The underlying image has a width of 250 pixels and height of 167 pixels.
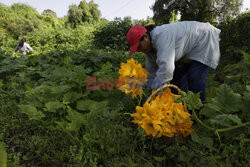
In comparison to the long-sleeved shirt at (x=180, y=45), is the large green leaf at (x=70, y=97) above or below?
below

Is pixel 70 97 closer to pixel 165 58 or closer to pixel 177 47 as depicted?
pixel 165 58

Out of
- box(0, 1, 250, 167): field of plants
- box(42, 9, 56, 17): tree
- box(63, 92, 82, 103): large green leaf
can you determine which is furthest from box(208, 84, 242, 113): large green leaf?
box(42, 9, 56, 17): tree

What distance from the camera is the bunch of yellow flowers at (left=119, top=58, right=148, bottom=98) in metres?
1.67

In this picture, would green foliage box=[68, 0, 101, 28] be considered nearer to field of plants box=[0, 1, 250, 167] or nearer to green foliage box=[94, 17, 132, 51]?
green foliage box=[94, 17, 132, 51]

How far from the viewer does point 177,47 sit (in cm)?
197

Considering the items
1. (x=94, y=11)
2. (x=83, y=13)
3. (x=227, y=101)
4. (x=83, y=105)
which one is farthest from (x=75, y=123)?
(x=94, y=11)

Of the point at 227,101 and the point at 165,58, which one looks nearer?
the point at 227,101

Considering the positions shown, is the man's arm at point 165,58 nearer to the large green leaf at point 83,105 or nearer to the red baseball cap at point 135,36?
the red baseball cap at point 135,36

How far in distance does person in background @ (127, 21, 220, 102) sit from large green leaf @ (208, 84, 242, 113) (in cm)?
58

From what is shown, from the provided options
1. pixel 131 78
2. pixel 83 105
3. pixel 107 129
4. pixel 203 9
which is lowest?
pixel 107 129

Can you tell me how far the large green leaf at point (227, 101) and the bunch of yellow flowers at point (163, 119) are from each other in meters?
0.25

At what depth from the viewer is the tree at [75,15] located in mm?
21578

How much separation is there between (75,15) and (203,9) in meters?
14.7

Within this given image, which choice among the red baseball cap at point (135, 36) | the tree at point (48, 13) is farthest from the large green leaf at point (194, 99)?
the tree at point (48, 13)
